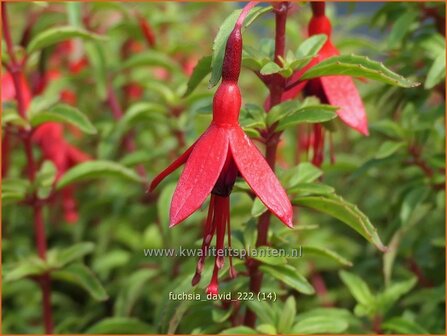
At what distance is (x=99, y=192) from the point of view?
158 centimetres

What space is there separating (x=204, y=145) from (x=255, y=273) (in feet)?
0.84

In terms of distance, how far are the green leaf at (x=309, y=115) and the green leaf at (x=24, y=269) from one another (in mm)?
484

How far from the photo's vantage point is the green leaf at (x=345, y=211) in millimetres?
809

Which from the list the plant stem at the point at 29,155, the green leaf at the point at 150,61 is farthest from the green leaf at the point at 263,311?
the green leaf at the point at 150,61

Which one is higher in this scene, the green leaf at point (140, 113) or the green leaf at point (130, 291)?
the green leaf at point (140, 113)

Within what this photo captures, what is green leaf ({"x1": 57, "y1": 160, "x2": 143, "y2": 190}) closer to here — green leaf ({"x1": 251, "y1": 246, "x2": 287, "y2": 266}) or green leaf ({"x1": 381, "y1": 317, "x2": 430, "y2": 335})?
green leaf ({"x1": 251, "y1": 246, "x2": 287, "y2": 266})

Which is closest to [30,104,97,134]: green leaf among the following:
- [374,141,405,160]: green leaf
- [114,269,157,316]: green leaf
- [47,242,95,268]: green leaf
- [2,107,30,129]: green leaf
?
[2,107,30,129]: green leaf

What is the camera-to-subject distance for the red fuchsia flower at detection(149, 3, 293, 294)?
2.24 ft

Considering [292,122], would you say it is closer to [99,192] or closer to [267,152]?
[267,152]

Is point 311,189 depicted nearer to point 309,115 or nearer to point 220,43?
point 309,115

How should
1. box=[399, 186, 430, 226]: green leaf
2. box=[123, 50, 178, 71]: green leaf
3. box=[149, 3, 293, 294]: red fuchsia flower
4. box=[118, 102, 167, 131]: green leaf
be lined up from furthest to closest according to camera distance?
box=[123, 50, 178, 71]: green leaf
box=[118, 102, 167, 131]: green leaf
box=[399, 186, 430, 226]: green leaf
box=[149, 3, 293, 294]: red fuchsia flower

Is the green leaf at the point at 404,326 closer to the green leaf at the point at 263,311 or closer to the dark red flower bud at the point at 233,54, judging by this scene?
the green leaf at the point at 263,311

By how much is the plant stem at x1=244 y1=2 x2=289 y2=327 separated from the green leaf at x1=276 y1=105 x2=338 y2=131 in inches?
1.1

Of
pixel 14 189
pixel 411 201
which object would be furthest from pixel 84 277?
pixel 411 201
